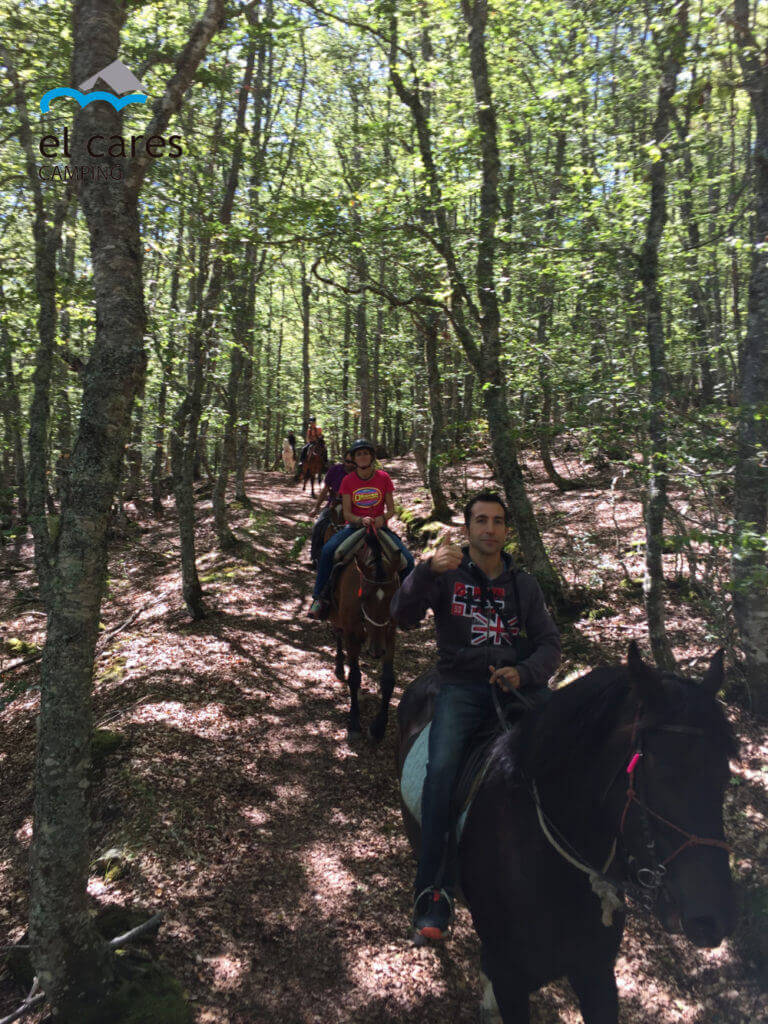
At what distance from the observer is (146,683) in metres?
7.55

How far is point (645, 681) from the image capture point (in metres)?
2.31

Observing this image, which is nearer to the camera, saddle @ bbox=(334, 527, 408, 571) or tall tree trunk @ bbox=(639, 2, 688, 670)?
tall tree trunk @ bbox=(639, 2, 688, 670)

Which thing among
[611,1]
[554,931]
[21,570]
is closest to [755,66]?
[611,1]

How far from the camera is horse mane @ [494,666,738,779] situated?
2.28m

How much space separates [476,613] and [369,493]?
184 inches

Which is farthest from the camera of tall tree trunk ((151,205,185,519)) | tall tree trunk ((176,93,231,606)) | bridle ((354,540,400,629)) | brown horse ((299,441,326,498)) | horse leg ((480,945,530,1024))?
brown horse ((299,441,326,498))

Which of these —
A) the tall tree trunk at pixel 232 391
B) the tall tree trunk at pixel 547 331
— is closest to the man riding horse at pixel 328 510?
the tall tree trunk at pixel 232 391

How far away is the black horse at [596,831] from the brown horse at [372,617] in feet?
12.1

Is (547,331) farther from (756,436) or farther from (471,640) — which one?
(471,640)

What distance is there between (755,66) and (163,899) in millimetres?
10854

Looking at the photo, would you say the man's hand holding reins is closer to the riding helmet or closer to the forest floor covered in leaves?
the forest floor covered in leaves

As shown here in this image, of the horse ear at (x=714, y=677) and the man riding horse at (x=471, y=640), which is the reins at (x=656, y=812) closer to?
the horse ear at (x=714, y=677)

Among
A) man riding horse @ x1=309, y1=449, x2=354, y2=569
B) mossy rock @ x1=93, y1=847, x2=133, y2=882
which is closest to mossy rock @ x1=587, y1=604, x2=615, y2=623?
man riding horse @ x1=309, y1=449, x2=354, y2=569

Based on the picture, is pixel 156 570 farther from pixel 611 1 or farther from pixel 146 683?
pixel 611 1
